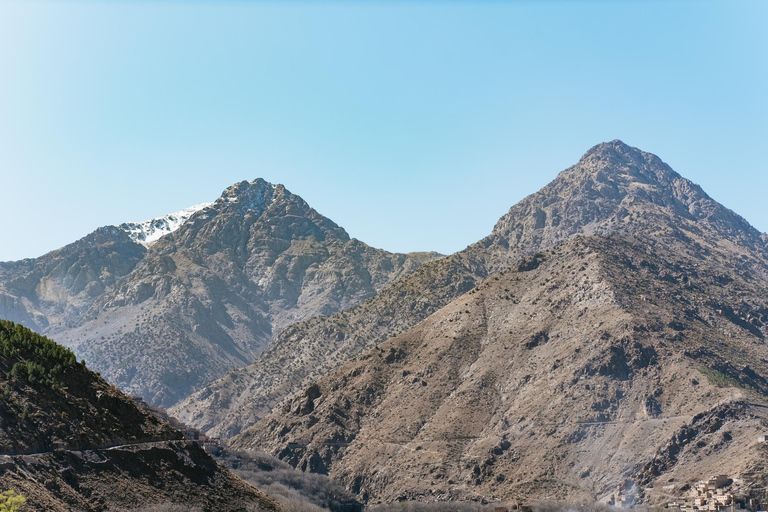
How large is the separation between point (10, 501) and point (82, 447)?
2067cm

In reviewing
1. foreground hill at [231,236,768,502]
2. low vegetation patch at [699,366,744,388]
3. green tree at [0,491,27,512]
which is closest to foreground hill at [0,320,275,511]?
green tree at [0,491,27,512]

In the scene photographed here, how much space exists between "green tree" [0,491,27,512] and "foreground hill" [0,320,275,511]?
4.25 metres

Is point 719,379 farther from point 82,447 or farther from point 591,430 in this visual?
point 82,447

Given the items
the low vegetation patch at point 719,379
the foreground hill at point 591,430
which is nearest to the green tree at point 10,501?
the foreground hill at point 591,430

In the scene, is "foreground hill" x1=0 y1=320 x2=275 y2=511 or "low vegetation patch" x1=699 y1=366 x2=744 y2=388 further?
"low vegetation patch" x1=699 y1=366 x2=744 y2=388

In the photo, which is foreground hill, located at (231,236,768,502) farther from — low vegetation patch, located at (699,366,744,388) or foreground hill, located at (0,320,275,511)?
foreground hill, located at (0,320,275,511)

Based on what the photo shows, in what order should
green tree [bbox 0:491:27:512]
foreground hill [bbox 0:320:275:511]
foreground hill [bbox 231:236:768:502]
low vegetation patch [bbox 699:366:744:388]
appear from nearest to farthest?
green tree [bbox 0:491:27:512] < foreground hill [bbox 0:320:275:511] < foreground hill [bbox 231:236:768:502] < low vegetation patch [bbox 699:366:744:388]

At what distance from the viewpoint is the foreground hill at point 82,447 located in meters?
82.6

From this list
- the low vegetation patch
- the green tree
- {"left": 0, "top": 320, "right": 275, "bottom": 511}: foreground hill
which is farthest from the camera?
the low vegetation patch

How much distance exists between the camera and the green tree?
2666 inches

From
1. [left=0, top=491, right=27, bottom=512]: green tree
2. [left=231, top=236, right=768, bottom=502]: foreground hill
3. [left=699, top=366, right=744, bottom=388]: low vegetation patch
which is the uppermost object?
[left=699, top=366, right=744, bottom=388]: low vegetation patch

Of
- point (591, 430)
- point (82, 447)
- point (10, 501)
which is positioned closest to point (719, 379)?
point (591, 430)

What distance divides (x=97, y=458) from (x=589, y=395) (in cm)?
11451

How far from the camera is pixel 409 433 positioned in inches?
7608
